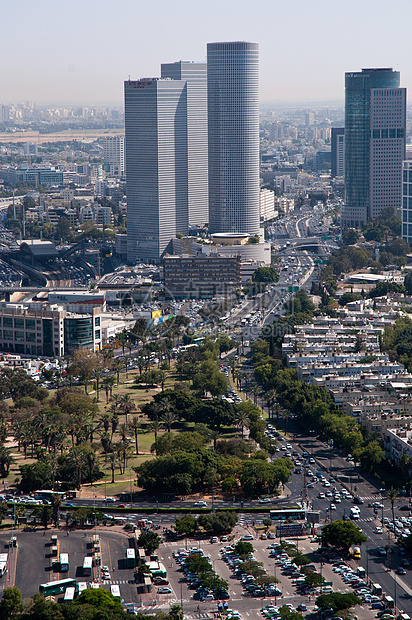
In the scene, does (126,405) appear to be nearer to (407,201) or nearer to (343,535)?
(343,535)

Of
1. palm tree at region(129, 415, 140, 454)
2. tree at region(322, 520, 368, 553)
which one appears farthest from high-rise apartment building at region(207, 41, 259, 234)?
tree at region(322, 520, 368, 553)

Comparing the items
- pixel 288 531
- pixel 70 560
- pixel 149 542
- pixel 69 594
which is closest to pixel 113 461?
pixel 149 542

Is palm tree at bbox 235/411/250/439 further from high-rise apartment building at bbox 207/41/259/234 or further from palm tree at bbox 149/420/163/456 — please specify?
high-rise apartment building at bbox 207/41/259/234

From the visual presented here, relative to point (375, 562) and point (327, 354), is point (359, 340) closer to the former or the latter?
point (327, 354)

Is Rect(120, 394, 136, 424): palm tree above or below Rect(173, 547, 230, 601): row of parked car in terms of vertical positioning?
above

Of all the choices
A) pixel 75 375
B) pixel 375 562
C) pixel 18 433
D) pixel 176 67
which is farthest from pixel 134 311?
pixel 375 562

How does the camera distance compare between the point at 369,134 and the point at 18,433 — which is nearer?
the point at 18,433
